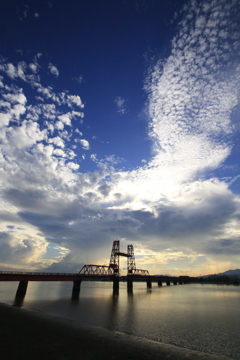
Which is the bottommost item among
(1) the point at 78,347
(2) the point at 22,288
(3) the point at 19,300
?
(3) the point at 19,300

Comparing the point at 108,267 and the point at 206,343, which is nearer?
the point at 206,343

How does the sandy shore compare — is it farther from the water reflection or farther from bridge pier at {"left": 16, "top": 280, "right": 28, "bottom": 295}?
bridge pier at {"left": 16, "top": 280, "right": 28, "bottom": 295}

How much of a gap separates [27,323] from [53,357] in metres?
12.3

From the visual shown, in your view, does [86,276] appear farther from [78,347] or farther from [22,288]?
[78,347]

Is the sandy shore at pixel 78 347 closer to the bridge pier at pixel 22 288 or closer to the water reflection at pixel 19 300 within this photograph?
the water reflection at pixel 19 300

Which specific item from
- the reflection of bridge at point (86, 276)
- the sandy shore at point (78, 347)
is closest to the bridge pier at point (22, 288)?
the reflection of bridge at point (86, 276)

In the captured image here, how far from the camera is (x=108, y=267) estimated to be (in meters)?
105

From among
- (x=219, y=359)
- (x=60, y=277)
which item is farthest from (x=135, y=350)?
(x=60, y=277)

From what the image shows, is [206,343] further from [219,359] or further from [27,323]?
[27,323]

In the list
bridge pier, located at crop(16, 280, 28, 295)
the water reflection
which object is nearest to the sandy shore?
the water reflection

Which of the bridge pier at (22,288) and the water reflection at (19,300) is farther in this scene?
the bridge pier at (22,288)

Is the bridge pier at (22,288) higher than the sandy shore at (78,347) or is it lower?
higher

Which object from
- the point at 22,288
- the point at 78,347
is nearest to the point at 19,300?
the point at 22,288

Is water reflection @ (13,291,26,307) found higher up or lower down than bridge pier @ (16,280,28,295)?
lower down
